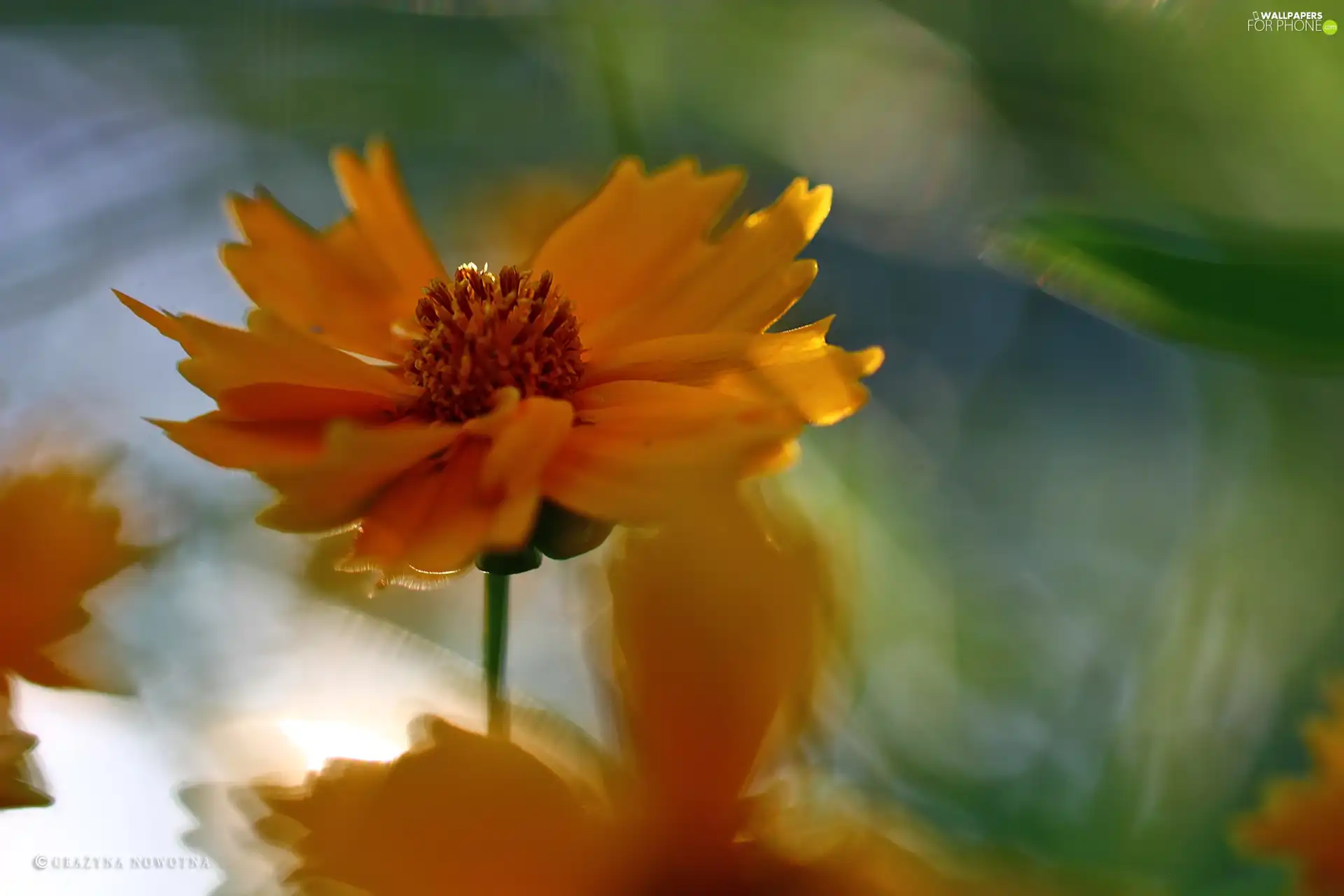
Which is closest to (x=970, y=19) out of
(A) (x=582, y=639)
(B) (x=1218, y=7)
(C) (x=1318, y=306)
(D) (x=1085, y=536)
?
(B) (x=1218, y=7)

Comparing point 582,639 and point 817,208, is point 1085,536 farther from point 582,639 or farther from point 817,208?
point 582,639

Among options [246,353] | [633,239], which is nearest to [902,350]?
[633,239]

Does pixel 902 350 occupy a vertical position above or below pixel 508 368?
above

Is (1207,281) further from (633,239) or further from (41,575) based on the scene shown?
(41,575)

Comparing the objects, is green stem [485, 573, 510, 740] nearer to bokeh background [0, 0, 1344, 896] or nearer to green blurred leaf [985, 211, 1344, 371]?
bokeh background [0, 0, 1344, 896]

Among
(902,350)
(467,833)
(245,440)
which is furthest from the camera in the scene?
(902,350)
